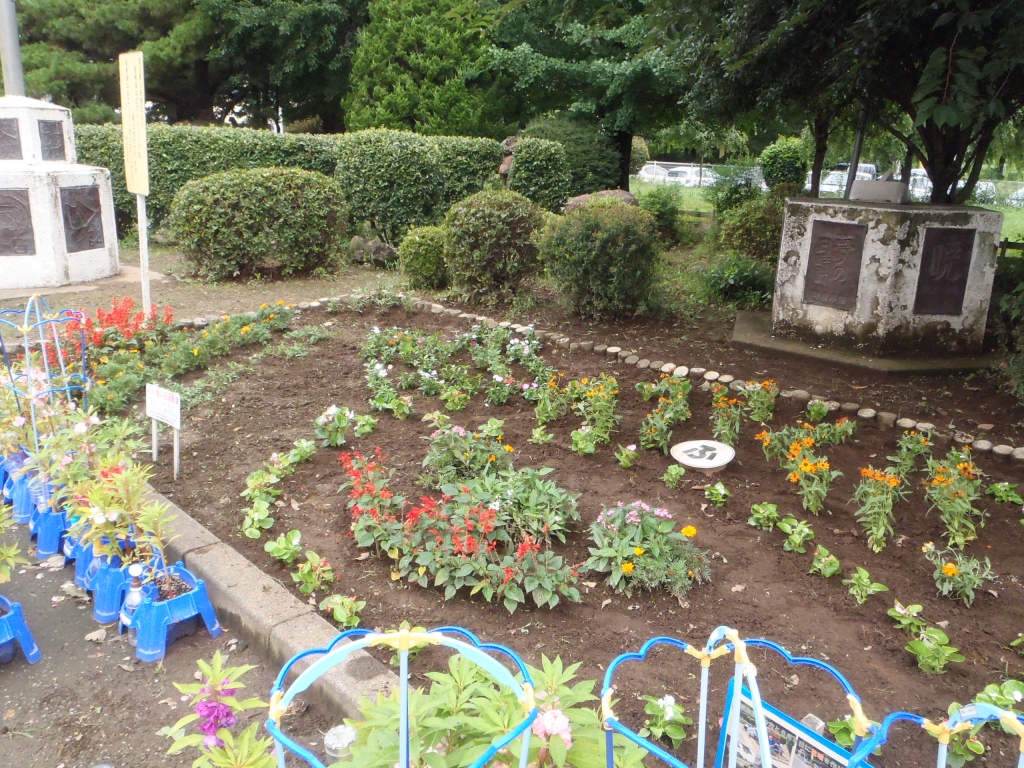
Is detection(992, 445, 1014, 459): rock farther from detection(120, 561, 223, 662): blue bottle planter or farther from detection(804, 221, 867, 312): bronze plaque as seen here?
detection(120, 561, 223, 662): blue bottle planter

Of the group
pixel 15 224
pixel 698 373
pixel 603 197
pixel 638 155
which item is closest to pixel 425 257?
pixel 603 197

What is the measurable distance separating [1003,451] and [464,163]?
412 inches

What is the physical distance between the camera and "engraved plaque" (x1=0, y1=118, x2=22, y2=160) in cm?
874

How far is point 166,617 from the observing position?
113 inches

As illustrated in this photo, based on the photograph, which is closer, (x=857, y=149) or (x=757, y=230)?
(x=857, y=149)

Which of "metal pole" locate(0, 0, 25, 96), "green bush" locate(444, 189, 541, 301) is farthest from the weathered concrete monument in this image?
"green bush" locate(444, 189, 541, 301)

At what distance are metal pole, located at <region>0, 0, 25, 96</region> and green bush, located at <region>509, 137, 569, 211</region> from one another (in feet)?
24.0

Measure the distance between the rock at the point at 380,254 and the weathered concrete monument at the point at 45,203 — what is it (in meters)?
3.40

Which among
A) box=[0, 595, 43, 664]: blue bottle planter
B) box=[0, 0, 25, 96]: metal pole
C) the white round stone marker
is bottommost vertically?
box=[0, 595, 43, 664]: blue bottle planter

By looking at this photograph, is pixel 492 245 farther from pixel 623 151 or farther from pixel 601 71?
pixel 623 151

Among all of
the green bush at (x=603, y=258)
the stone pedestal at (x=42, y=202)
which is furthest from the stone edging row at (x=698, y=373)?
the stone pedestal at (x=42, y=202)

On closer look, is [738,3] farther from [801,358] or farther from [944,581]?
[944,581]

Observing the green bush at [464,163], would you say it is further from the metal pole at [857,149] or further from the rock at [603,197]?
the metal pole at [857,149]

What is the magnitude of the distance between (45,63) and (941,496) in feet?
64.5
